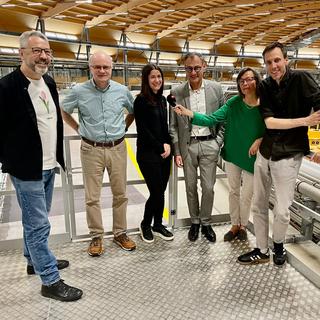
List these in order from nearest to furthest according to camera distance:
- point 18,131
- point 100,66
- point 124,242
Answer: point 18,131 < point 100,66 < point 124,242

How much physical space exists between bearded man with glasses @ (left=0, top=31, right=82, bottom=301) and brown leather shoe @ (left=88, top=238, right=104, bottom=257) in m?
0.50

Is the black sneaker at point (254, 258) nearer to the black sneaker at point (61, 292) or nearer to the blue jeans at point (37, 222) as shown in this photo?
the black sneaker at point (61, 292)

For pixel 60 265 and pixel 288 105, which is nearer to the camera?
pixel 288 105

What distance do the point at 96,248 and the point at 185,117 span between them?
→ 54.4 inches

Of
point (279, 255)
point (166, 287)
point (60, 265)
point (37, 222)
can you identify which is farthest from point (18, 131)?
point (279, 255)

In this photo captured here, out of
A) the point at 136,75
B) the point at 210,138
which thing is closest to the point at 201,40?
the point at 136,75

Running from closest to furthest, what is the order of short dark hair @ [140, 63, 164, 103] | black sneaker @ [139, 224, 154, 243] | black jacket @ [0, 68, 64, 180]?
black jacket @ [0, 68, 64, 180]
short dark hair @ [140, 63, 164, 103]
black sneaker @ [139, 224, 154, 243]

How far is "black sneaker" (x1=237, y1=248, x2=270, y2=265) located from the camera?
2447 millimetres

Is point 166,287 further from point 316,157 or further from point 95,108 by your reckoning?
point 316,157

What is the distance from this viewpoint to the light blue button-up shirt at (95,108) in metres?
2.44

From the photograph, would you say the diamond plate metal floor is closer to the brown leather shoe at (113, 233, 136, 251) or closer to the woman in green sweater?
the brown leather shoe at (113, 233, 136, 251)

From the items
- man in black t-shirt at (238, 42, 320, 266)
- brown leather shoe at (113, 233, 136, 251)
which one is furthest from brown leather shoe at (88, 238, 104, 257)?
man in black t-shirt at (238, 42, 320, 266)

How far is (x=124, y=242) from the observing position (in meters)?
2.74

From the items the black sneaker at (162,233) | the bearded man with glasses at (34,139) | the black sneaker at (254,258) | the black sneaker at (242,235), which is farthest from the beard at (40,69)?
the black sneaker at (242,235)
